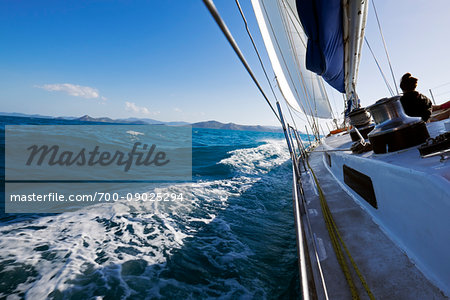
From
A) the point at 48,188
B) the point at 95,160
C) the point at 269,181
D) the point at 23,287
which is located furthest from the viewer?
the point at 95,160

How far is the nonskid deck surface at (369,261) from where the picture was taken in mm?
1050

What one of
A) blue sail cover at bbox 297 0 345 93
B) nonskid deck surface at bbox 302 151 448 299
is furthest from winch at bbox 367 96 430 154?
blue sail cover at bbox 297 0 345 93

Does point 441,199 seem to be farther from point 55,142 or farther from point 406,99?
point 55,142

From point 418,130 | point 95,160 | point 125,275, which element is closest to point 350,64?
point 418,130

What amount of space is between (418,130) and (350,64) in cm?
355

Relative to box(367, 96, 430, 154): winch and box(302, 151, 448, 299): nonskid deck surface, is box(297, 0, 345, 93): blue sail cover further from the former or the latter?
box(302, 151, 448, 299): nonskid deck surface

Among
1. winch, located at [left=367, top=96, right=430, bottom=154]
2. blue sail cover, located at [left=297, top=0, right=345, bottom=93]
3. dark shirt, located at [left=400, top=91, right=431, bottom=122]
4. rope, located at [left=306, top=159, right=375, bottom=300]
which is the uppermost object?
blue sail cover, located at [left=297, top=0, right=345, bottom=93]

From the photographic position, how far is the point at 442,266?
953mm

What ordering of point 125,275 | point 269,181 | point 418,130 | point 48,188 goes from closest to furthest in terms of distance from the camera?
point 418,130
point 125,275
point 48,188
point 269,181

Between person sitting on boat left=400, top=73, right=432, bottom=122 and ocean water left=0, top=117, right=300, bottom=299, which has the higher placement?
person sitting on boat left=400, top=73, right=432, bottom=122

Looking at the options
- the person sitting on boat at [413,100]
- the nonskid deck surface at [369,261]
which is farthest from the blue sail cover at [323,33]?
the nonskid deck surface at [369,261]

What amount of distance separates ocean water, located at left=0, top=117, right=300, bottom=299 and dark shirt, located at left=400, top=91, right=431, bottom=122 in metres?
2.00

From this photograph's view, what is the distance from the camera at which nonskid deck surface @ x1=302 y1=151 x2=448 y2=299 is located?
1.05m

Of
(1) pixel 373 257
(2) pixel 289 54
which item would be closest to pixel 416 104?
(1) pixel 373 257
